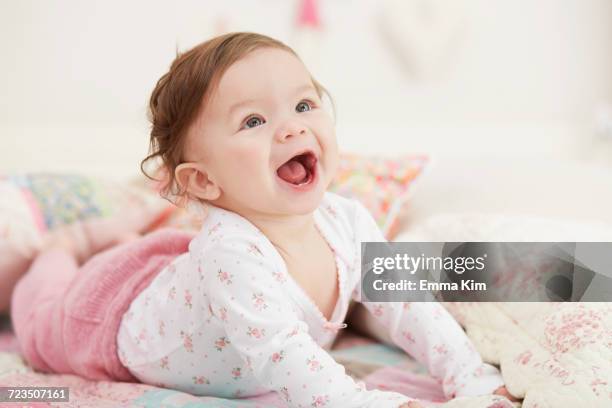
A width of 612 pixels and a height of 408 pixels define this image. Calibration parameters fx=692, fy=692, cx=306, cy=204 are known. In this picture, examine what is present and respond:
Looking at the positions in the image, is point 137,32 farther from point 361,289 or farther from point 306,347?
point 306,347

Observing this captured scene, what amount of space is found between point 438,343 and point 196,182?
37 cm

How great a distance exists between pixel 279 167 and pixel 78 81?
142cm

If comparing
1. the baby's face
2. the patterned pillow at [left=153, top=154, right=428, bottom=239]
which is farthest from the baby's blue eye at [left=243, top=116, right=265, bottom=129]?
the patterned pillow at [left=153, top=154, right=428, bottom=239]

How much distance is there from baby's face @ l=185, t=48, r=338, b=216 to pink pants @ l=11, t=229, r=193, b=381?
315 millimetres

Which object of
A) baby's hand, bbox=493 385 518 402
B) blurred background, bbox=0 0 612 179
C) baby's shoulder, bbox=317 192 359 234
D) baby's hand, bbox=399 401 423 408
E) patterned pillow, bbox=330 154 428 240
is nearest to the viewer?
baby's hand, bbox=399 401 423 408

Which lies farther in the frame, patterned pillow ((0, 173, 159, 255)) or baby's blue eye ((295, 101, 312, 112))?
patterned pillow ((0, 173, 159, 255))

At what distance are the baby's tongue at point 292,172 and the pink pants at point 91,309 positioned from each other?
13.4 inches

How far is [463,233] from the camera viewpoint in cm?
104

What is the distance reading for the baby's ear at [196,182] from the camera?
82 centimetres

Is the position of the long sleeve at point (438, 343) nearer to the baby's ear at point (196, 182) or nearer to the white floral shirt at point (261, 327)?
the white floral shirt at point (261, 327)

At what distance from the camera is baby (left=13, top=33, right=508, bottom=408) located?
735 millimetres

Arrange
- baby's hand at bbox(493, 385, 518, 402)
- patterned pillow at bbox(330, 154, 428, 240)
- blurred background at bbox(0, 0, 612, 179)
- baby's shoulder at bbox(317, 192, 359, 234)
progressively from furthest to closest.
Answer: blurred background at bbox(0, 0, 612, 179) → patterned pillow at bbox(330, 154, 428, 240) → baby's shoulder at bbox(317, 192, 359, 234) → baby's hand at bbox(493, 385, 518, 402)

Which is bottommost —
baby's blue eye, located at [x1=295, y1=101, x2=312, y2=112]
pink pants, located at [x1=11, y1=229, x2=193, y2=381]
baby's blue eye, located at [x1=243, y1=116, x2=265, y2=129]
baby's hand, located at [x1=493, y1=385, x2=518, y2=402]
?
pink pants, located at [x1=11, y1=229, x2=193, y2=381]

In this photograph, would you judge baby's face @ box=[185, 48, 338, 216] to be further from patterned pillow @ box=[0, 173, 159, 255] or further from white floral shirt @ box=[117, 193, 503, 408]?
patterned pillow @ box=[0, 173, 159, 255]
